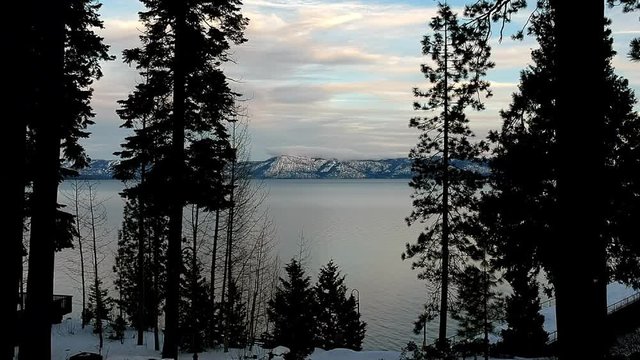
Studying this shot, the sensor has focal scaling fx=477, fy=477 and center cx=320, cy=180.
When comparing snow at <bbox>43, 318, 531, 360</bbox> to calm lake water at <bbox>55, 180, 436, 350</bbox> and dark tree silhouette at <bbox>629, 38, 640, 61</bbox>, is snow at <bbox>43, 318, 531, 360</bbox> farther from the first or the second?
dark tree silhouette at <bbox>629, 38, 640, 61</bbox>

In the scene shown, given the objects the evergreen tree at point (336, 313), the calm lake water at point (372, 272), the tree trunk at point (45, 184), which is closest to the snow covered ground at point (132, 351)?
the tree trunk at point (45, 184)

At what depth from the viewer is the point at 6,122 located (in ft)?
18.9

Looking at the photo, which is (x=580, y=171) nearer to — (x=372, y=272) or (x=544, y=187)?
(x=544, y=187)

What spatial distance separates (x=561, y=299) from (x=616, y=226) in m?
15.8

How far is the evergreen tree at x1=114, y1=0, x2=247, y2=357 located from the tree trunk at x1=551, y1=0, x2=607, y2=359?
Result: 42.1ft

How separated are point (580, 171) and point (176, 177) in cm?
1315

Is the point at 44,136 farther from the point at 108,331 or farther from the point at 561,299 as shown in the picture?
the point at 108,331

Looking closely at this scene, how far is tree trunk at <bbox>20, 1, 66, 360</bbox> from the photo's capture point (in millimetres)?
9008

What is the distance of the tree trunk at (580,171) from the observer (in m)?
4.92

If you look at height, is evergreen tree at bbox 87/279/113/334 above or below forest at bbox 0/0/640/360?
below

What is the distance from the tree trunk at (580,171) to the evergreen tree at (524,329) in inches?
823

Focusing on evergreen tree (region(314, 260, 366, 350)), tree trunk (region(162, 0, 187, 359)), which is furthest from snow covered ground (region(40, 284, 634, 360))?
evergreen tree (region(314, 260, 366, 350))

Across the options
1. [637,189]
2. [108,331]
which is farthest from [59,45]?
[108,331]

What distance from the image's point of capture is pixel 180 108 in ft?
52.3
